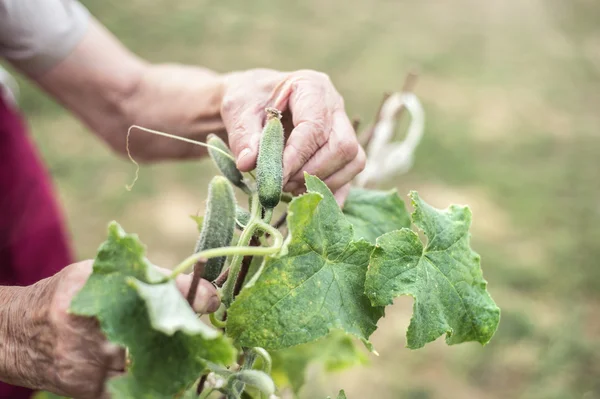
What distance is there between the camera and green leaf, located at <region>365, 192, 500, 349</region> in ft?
3.97

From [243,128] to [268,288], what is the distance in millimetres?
501

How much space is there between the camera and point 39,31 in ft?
7.86

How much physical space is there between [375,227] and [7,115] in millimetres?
2024

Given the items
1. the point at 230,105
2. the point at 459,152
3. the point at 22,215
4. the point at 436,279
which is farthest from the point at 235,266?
the point at 459,152

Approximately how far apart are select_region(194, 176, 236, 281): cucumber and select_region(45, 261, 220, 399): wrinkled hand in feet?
0.25

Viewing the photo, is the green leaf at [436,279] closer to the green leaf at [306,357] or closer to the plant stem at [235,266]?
the plant stem at [235,266]

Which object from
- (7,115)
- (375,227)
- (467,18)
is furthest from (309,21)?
(375,227)

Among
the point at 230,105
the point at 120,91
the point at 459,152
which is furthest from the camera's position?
the point at 459,152

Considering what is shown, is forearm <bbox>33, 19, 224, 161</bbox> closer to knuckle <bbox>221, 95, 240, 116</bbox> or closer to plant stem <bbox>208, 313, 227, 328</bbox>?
knuckle <bbox>221, 95, 240, 116</bbox>

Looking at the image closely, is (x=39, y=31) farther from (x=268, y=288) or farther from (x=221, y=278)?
(x=268, y=288)

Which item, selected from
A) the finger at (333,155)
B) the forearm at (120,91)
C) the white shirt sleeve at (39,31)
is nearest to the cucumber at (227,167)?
the finger at (333,155)

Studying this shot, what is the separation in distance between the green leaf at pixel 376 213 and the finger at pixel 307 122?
207 millimetres

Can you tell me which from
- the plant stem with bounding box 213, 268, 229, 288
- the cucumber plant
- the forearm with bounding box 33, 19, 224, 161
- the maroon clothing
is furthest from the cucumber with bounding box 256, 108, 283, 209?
the maroon clothing

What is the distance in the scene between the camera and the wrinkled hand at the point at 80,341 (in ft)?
3.61
